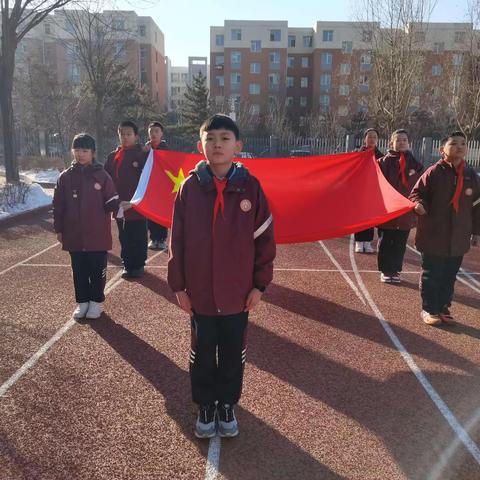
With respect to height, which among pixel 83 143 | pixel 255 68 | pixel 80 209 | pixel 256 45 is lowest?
pixel 80 209

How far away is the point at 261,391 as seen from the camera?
3871 millimetres

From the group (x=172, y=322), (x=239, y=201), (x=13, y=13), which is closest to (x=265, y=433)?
(x=239, y=201)

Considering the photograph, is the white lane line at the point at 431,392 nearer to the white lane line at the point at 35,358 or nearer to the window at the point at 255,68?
the white lane line at the point at 35,358

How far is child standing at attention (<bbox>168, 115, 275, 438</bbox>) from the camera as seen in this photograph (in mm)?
2939

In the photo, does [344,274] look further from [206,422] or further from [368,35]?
[368,35]

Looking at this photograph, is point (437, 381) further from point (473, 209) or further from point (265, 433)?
point (473, 209)

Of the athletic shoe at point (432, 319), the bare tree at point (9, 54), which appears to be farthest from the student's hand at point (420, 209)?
the bare tree at point (9, 54)

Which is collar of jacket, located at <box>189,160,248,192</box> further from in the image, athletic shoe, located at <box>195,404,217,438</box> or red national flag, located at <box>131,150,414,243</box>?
red national flag, located at <box>131,150,414,243</box>

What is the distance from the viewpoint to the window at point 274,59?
58688 mm

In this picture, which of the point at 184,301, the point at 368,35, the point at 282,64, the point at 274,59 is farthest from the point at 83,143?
the point at 274,59

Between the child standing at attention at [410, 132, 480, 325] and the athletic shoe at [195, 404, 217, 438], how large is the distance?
3111mm

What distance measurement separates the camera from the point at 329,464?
3002 mm

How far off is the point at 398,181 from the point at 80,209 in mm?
4266

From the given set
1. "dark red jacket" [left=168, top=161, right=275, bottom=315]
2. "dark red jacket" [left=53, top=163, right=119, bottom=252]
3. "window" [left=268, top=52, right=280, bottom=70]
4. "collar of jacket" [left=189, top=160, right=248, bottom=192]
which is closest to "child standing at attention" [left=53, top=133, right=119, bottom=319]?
"dark red jacket" [left=53, top=163, right=119, bottom=252]
